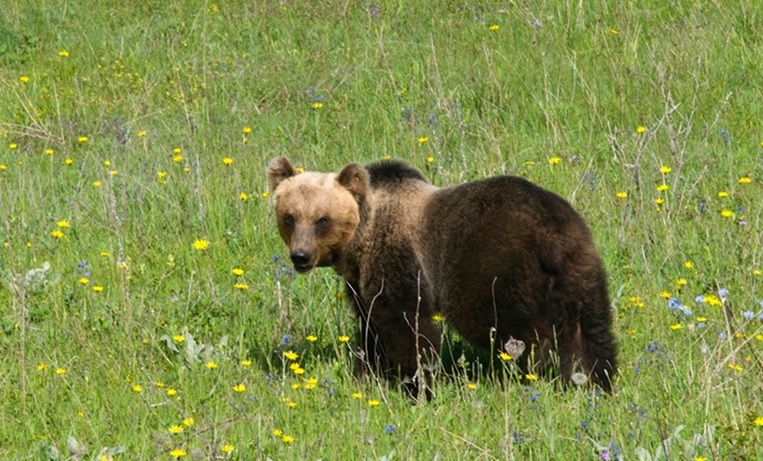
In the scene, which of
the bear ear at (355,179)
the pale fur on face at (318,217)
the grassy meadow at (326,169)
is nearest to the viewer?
the grassy meadow at (326,169)

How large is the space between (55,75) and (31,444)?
6397 millimetres

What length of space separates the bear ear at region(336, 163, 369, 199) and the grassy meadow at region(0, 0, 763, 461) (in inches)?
24.2

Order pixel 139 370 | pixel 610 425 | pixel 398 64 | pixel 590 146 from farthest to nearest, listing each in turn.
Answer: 1. pixel 398 64
2. pixel 590 146
3. pixel 139 370
4. pixel 610 425

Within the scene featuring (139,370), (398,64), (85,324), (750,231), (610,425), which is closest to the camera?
(610,425)

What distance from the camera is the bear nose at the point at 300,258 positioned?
674cm

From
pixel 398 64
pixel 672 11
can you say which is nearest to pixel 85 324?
pixel 398 64

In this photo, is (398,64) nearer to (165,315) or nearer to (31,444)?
(165,315)

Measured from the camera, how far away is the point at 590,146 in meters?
9.30

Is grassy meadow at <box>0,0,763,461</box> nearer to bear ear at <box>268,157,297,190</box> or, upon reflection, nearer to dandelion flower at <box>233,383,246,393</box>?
dandelion flower at <box>233,383,246,393</box>

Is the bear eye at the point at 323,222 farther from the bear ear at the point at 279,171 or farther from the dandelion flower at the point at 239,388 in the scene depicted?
the dandelion flower at the point at 239,388

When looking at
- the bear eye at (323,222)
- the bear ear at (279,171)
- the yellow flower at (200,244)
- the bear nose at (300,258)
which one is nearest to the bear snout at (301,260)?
the bear nose at (300,258)

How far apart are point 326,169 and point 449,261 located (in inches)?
115

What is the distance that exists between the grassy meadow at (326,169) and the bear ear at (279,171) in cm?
53

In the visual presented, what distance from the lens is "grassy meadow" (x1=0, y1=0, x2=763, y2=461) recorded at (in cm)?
574
